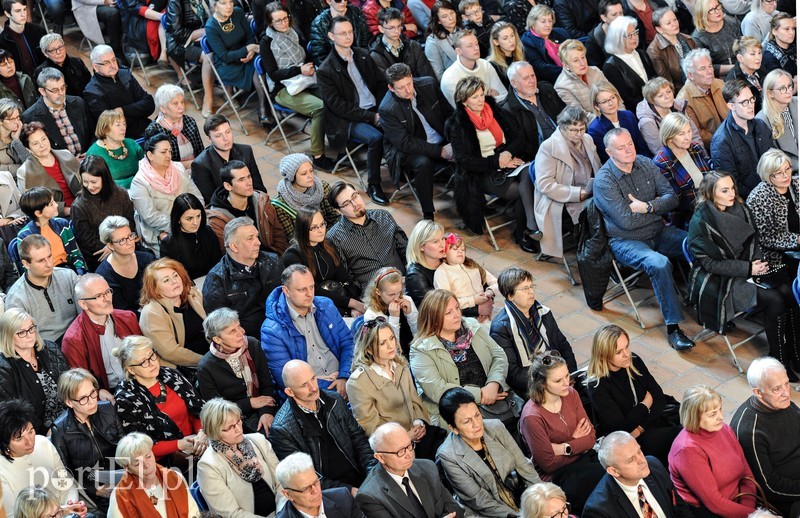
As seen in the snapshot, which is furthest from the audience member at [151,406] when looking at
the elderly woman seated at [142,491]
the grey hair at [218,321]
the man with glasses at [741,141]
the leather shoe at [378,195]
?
the man with glasses at [741,141]

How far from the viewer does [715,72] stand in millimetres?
8562

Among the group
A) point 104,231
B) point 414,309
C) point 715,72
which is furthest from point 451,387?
point 715,72

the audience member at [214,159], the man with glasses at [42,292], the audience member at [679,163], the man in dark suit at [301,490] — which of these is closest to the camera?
the man in dark suit at [301,490]

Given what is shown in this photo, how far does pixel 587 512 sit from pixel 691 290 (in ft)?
6.50

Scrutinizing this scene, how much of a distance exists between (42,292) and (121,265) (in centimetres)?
44

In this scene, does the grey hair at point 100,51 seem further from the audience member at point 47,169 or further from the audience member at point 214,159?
the audience member at point 214,159

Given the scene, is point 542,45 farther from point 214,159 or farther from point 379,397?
point 379,397

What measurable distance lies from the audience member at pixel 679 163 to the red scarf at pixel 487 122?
1.02m

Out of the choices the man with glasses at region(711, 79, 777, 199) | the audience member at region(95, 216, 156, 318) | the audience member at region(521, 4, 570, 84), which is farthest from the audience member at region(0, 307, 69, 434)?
the audience member at region(521, 4, 570, 84)

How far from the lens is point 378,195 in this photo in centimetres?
809

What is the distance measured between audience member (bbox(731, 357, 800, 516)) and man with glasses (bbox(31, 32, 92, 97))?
523 cm

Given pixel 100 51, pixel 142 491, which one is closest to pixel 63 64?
pixel 100 51

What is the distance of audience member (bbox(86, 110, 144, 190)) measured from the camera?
736cm

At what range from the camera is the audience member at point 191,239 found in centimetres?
662
